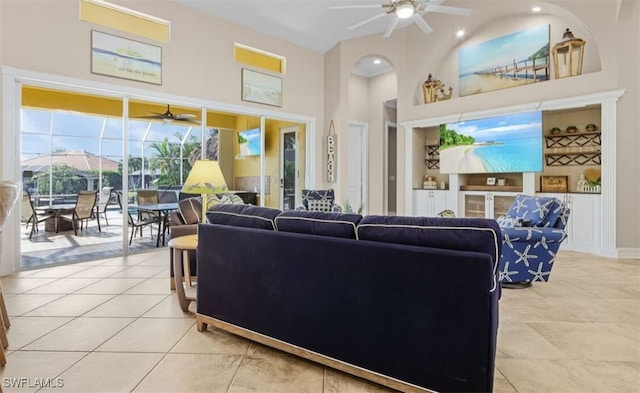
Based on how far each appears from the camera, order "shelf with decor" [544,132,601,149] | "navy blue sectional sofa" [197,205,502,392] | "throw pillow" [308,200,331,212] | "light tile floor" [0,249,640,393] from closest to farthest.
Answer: "navy blue sectional sofa" [197,205,502,392] < "light tile floor" [0,249,640,393] < "shelf with decor" [544,132,601,149] < "throw pillow" [308,200,331,212]

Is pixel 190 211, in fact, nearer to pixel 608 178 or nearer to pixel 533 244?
pixel 533 244

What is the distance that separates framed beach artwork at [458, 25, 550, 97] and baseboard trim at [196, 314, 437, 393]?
6178mm

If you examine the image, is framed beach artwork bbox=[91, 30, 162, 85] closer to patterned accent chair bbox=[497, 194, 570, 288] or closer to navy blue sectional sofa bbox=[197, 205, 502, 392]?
navy blue sectional sofa bbox=[197, 205, 502, 392]

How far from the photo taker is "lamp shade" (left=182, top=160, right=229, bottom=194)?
290cm

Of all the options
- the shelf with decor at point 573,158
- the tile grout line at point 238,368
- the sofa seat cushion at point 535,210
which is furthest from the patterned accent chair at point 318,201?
the shelf with decor at point 573,158

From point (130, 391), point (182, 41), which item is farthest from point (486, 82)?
point (130, 391)

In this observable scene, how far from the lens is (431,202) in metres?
7.14

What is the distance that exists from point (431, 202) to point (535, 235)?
3.82 metres

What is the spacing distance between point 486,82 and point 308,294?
6326mm

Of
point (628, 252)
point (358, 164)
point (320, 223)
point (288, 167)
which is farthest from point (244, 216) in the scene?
point (358, 164)

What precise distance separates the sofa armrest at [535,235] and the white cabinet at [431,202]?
3.49m

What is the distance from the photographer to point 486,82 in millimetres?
6527

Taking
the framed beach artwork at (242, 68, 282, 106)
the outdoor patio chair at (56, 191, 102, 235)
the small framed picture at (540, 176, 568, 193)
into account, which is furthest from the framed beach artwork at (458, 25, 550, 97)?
the outdoor patio chair at (56, 191, 102, 235)

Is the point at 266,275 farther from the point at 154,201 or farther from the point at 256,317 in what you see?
the point at 154,201
